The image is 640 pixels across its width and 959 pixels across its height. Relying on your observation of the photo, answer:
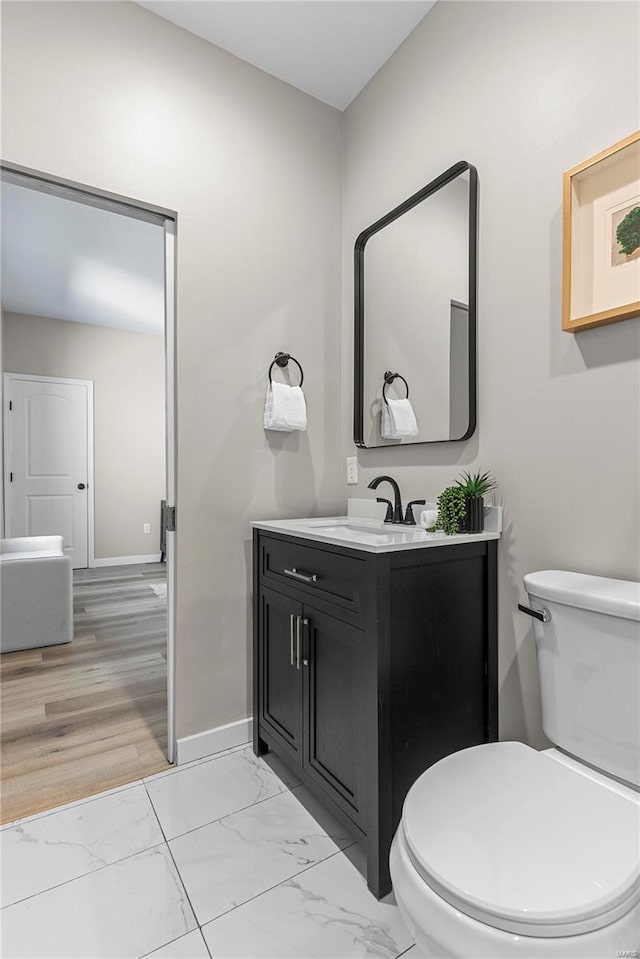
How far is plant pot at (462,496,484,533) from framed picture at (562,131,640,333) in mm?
542

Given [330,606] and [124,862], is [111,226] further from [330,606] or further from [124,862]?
[124,862]

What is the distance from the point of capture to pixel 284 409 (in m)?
1.98

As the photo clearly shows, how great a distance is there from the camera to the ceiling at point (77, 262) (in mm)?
3100

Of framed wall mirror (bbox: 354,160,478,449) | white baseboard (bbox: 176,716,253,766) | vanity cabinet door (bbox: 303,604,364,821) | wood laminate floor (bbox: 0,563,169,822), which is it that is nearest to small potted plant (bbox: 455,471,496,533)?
framed wall mirror (bbox: 354,160,478,449)

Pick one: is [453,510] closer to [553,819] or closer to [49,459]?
[553,819]

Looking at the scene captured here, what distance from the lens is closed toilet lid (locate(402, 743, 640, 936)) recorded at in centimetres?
71

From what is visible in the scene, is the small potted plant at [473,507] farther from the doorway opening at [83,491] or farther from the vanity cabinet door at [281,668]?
the doorway opening at [83,491]

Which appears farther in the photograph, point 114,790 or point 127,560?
point 127,560

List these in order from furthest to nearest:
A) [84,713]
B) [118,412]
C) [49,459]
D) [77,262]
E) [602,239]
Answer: [118,412] → [49,459] → [77,262] → [84,713] → [602,239]

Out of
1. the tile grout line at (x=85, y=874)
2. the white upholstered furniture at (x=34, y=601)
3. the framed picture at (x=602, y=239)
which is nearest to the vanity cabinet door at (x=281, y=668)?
the tile grout line at (x=85, y=874)

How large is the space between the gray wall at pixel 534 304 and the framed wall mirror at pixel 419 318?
6 cm

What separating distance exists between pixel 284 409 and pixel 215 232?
0.74 meters

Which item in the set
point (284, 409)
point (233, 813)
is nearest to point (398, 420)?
point (284, 409)

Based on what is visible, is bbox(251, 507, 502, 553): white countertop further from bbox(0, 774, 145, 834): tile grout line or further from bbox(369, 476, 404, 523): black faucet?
bbox(0, 774, 145, 834): tile grout line
